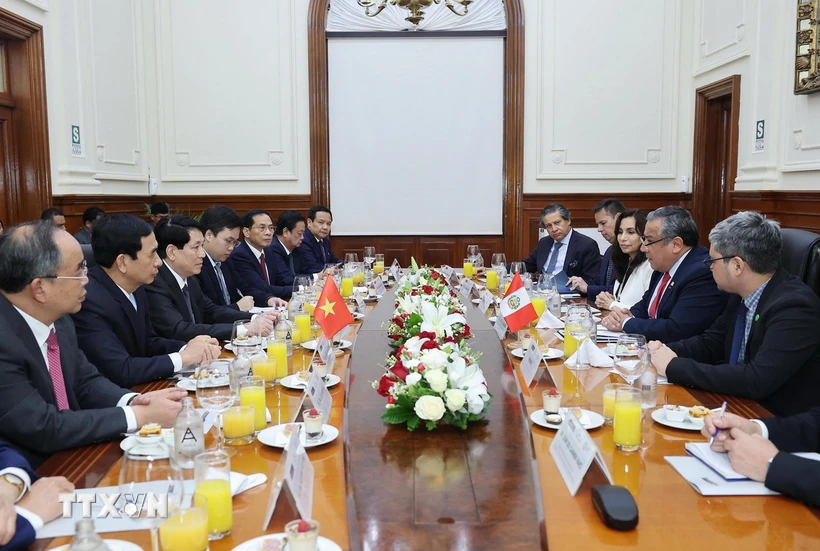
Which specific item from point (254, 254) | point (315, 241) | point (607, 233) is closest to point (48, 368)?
point (254, 254)

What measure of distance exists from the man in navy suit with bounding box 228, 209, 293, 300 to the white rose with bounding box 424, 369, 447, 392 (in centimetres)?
316

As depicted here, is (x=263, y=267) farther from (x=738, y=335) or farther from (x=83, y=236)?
(x=738, y=335)

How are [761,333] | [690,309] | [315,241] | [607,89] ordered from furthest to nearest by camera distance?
1. [607,89]
2. [315,241]
3. [690,309]
4. [761,333]

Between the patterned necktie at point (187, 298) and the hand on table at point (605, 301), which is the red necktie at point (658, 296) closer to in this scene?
the hand on table at point (605, 301)

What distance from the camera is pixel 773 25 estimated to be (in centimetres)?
544

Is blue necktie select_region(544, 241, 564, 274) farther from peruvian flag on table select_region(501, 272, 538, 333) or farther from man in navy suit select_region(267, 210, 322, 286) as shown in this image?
peruvian flag on table select_region(501, 272, 538, 333)

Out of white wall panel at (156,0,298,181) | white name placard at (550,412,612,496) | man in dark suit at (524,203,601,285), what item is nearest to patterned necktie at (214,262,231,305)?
man in dark suit at (524,203,601,285)

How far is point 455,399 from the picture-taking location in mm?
1677

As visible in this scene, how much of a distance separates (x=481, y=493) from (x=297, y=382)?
2.91 feet

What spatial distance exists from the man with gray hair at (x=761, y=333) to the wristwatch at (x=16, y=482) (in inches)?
69.7

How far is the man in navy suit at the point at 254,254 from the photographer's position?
466 centimetres

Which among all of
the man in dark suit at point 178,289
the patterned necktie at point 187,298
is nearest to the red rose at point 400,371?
the man in dark suit at point 178,289

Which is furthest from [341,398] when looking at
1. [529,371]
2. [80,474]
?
[80,474]

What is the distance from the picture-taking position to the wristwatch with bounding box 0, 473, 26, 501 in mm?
1395
